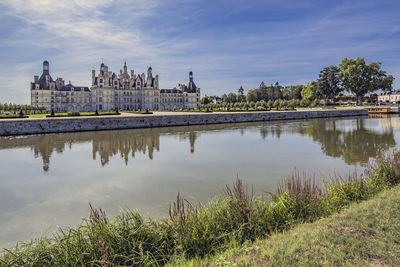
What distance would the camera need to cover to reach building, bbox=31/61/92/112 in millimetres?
65312

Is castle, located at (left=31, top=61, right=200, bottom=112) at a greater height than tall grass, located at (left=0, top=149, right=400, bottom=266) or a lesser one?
greater

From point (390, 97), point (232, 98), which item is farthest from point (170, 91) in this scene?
point (390, 97)

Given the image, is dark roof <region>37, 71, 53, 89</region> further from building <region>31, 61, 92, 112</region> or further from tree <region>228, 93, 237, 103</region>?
tree <region>228, 93, 237, 103</region>

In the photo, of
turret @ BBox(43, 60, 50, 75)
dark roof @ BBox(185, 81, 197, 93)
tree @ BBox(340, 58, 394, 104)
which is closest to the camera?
tree @ BBox(340, 58, 394, 104)

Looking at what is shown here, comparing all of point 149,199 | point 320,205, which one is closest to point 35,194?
point 149,199

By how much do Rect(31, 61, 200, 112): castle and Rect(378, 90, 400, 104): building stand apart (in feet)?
246

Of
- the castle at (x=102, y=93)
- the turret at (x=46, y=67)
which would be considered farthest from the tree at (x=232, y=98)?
the turret at (x=46, y=67)

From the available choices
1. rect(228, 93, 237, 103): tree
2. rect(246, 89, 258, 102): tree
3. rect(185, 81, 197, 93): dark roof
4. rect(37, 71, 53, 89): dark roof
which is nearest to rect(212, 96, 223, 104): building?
rect(228, 93, 237, 103): tree

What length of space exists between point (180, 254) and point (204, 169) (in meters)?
6.13

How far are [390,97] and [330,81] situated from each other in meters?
34.0

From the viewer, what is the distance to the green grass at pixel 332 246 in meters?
2.99

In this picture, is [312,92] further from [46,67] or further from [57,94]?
[46,67]

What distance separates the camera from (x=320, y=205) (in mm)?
4785

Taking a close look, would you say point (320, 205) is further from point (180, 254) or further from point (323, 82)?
point (323, 82)
